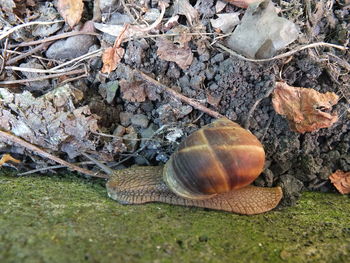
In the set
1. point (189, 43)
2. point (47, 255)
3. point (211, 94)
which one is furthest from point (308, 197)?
point (47, 255)

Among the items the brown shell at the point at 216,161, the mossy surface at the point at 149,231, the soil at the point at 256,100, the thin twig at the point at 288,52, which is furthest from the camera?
the soil at the point at 256,100

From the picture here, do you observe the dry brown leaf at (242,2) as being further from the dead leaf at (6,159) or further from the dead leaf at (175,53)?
the dead leaf at (6,159)

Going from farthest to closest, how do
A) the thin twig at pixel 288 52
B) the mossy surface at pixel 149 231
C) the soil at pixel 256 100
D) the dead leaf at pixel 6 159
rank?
1. the dead leaf at pixel 6 159
2. the soil at pixel 256 100
3. the thin twig at pixel 288 52
4. the mossy surface at pixel 149 231

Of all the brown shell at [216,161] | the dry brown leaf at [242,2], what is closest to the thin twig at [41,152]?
the brown shell at [216,161]

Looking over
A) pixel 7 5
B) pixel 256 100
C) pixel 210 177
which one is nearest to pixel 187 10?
pixel 256 100

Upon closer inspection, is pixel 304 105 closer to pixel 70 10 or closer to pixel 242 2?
pixel 242 2

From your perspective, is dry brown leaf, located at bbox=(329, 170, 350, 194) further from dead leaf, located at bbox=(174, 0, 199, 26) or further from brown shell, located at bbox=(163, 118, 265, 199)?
dead leaf, located at bbox=(174, 0, 199, 26)
